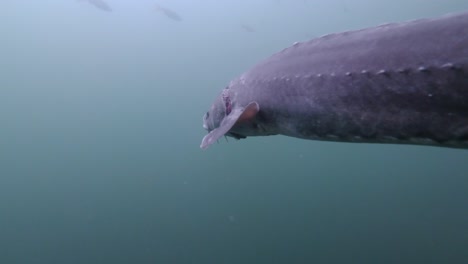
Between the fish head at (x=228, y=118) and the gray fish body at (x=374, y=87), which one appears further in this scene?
the fish head at (x=228, y=118)

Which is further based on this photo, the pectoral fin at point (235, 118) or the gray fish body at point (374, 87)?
the pectoral fin at point (235, 118)

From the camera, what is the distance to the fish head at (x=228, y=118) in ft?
8.63

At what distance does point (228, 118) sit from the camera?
2779mm

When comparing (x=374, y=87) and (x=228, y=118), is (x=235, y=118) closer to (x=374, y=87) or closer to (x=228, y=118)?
(x=228, y=118)

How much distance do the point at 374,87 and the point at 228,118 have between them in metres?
1.19

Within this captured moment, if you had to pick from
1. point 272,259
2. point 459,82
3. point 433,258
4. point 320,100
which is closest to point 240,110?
point 320,100

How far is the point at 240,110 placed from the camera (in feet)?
9.11

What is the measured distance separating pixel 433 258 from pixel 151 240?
8.30m

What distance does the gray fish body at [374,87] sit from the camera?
165 centimetres

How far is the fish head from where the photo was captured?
2.63 meters

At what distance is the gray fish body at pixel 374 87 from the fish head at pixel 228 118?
0.02 meters

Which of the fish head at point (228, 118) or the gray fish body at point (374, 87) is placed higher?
the gray fish body at point (374, 87)

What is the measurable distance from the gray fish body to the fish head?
17mm

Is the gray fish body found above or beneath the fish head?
above
